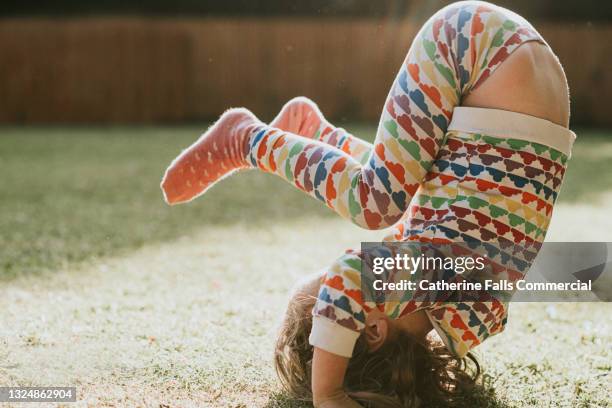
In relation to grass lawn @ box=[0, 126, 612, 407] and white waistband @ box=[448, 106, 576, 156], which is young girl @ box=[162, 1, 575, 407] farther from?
grass lawn @ box=[0, 126, 612, 407]

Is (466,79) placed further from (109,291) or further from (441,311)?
(109,291)

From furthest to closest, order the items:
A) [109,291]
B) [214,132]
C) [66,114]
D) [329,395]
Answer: [66,114]
[109,291]
[214,132]
[329,395]

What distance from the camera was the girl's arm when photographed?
3.35ft

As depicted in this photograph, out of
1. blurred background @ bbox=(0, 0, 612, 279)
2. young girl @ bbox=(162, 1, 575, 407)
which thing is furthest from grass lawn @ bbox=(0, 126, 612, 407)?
blurred background @ bbox=(0, 0, 612, 279)

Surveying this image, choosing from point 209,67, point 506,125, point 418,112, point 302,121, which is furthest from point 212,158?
point 209,67

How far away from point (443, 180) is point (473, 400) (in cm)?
37

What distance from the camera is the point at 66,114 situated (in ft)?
25.8

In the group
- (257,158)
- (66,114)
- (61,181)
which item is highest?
(257,158)

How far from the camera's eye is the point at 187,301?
5.35ft

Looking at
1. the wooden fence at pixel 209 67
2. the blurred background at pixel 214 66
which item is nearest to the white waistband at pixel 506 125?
the wooden fence at pixel 209 67

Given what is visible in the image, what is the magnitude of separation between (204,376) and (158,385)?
0.08 metres

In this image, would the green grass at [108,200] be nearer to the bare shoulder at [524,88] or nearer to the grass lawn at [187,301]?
the grass lawn at [187,301]

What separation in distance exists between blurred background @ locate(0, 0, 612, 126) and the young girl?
6.79m

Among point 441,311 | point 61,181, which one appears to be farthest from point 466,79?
point 61,181
